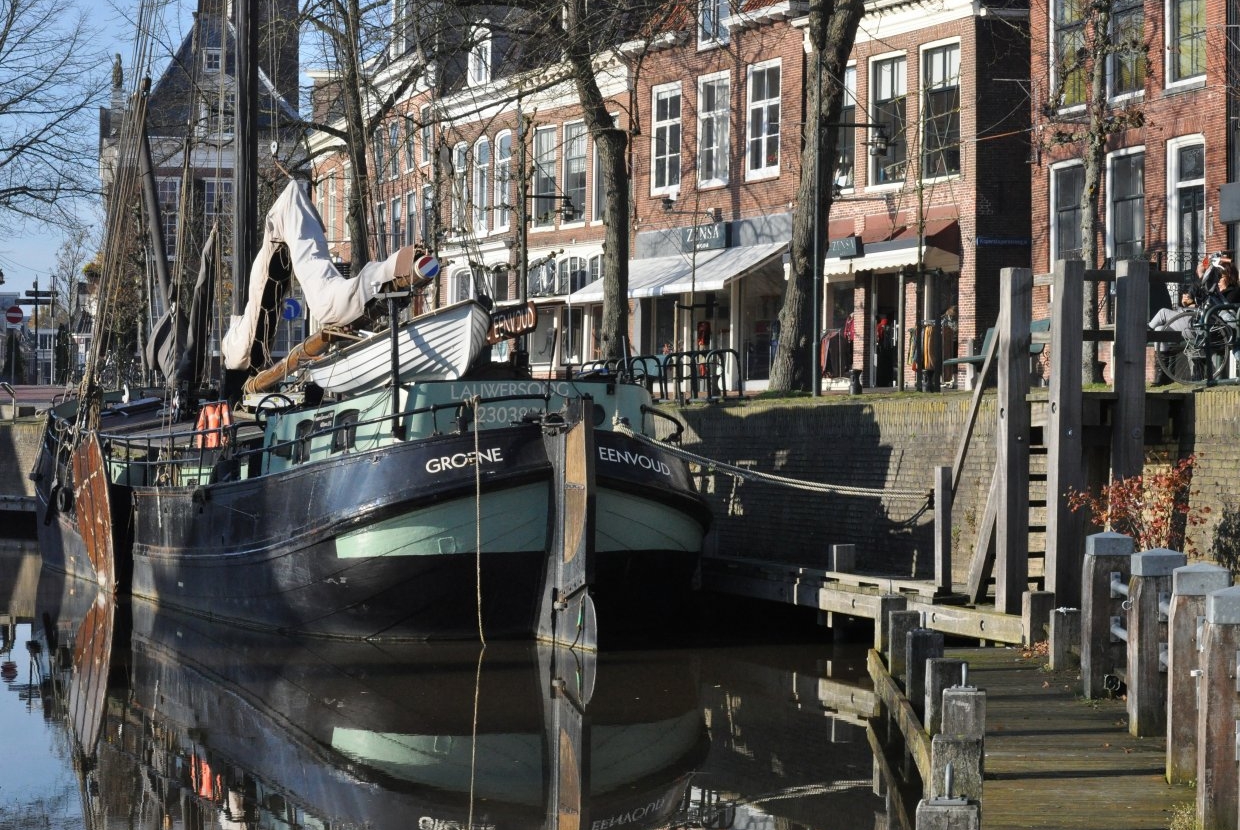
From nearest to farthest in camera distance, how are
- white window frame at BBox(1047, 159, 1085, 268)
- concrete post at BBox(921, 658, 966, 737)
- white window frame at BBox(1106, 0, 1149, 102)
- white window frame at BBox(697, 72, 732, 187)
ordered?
concrete post at BBox(921, 658, 966, 737) → white window frame at BBox(1106, 0, 1149, 102) → white window frame at BBox(1047, 159, 1085, 268) → white window frame at BBox(697, 72, 732, 187)

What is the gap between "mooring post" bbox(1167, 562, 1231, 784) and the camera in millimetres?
7285

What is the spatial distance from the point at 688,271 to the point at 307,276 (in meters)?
17.0

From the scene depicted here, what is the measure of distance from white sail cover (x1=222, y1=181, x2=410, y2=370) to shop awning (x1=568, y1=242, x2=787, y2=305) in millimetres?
12199

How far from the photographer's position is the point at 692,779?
1081 cm

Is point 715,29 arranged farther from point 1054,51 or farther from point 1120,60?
point 1120,60

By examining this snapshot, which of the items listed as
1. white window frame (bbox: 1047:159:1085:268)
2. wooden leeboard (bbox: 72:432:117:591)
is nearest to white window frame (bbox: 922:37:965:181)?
white window frame (bbox: 1047:159:1085:268)

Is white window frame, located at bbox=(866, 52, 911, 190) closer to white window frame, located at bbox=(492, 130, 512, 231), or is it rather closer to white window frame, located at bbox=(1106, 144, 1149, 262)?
white window frame, located at bbox=(1106, 144, 1149, 262)

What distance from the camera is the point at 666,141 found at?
3738 centimetres

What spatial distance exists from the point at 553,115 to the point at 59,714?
95.4ft

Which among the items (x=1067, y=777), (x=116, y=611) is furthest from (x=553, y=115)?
(x=1067, y=777)

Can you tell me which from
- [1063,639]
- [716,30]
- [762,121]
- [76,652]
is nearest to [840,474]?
[1063,639]

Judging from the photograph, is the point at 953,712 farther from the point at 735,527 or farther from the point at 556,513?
the point at 735,527

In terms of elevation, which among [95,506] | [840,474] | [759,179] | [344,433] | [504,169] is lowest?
[95,506]

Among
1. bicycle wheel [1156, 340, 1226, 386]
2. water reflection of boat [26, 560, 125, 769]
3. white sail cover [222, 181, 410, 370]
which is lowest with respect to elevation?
water reflection of boat [26, 560, 125, 769]
